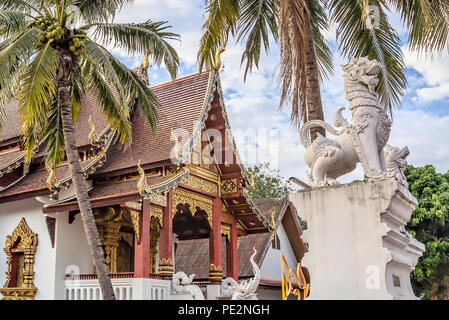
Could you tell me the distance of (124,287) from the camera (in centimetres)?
1143

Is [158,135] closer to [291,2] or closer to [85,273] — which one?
[85,273]

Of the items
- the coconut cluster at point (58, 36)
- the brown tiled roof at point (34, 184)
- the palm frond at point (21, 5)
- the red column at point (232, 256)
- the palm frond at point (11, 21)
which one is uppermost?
the palm frond at point (21, 5)

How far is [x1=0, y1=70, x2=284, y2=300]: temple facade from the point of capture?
11867 mm

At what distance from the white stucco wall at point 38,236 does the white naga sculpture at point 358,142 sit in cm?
856

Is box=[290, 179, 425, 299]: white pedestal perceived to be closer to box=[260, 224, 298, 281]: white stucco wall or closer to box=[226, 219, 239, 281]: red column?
box=[226, 219, 239, 281]: red column

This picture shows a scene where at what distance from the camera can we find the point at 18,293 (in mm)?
12562

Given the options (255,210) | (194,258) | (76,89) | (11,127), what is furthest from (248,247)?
(76,89)

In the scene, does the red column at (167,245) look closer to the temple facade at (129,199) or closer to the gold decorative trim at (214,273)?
the temple facade at (129,199)

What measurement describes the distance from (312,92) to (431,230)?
15.4 meters

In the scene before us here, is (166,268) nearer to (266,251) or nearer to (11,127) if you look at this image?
(11,127)

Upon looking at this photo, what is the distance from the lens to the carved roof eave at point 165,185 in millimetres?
11234

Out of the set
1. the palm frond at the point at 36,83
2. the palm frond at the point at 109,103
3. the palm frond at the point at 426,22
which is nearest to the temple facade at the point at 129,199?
the palm frond at the point at 109,103

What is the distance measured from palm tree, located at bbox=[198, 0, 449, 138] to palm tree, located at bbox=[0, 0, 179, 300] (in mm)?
2406
